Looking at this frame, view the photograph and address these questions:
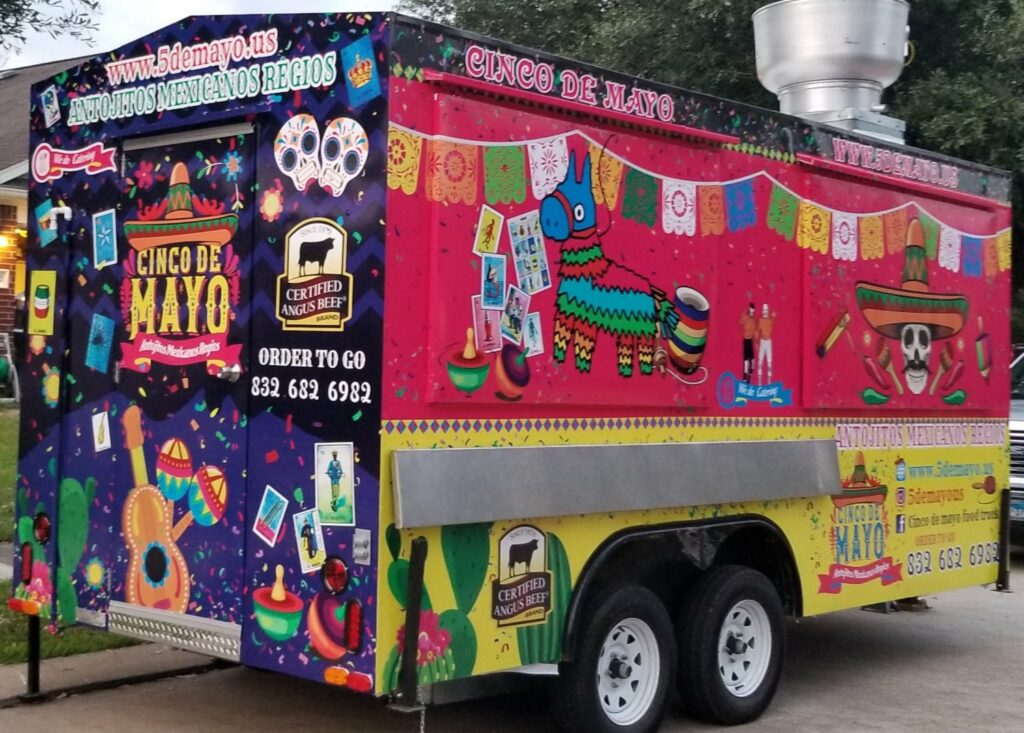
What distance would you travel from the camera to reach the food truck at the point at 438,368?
16.7ft

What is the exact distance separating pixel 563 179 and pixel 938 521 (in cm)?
370

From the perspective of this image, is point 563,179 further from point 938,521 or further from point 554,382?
point 938,521

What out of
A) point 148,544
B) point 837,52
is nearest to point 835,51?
point 837,52

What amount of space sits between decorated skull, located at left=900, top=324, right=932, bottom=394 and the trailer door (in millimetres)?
→ 4071

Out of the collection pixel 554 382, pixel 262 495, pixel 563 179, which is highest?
pixel 563 179

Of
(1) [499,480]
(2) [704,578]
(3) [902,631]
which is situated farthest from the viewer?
(3) [902,631]

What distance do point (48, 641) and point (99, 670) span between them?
22.9 inches

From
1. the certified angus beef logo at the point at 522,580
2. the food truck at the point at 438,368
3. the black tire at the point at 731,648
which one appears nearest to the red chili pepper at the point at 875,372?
the food truck at the point at 438,368

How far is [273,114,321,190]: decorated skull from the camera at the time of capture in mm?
5250

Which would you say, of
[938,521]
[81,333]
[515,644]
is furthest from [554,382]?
[938,521]

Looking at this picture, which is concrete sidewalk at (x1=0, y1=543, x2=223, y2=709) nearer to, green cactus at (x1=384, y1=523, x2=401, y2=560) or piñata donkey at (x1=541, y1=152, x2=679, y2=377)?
green cactus at (x1=384, y1=523, x2=401, y2=560)

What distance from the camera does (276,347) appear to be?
5.37 meters

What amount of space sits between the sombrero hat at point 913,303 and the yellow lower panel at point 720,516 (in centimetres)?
58

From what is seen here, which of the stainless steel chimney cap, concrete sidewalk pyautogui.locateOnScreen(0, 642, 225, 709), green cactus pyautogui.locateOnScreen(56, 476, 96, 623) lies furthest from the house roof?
green cactus pyautogui.locateOnScreen(56, 476, 96, 623)
